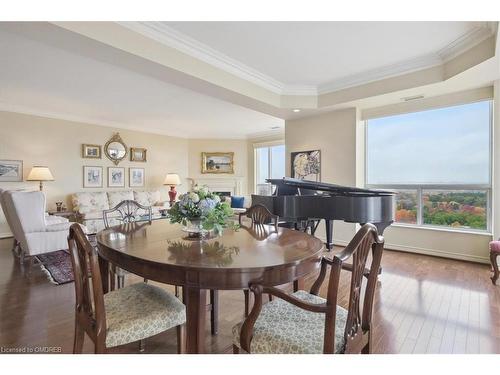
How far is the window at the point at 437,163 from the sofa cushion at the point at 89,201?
5689 millimetres

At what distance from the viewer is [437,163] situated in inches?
169

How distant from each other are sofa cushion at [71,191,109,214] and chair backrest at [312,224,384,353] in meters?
6.05

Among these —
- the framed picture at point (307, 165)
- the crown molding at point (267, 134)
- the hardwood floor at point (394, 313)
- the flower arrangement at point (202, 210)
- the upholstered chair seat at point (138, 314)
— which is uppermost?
the crown molding at point (267, 134)

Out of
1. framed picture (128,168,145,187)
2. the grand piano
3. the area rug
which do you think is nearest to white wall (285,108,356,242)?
the grand piano

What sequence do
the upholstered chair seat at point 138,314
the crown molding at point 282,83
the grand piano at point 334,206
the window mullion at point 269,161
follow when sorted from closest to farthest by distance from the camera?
the upholstered chair seat at point 138,314
the crown molding at point 282,83
the grand piano at point 334,206
the window mullion at point 269,161

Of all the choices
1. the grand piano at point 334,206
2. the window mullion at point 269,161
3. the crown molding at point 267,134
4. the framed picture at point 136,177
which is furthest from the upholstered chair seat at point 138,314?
the window mullion at point 269,161

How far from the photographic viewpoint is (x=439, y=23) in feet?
9.04

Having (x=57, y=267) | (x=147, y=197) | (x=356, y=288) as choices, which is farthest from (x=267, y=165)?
(x=356, y=288)

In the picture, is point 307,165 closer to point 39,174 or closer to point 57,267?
point 57,267

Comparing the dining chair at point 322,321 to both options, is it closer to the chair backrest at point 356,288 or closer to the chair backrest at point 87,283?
the chair backrest at point 356,288

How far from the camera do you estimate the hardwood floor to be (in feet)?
6.27

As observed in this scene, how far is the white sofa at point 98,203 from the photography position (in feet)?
18.9

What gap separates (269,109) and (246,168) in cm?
398
